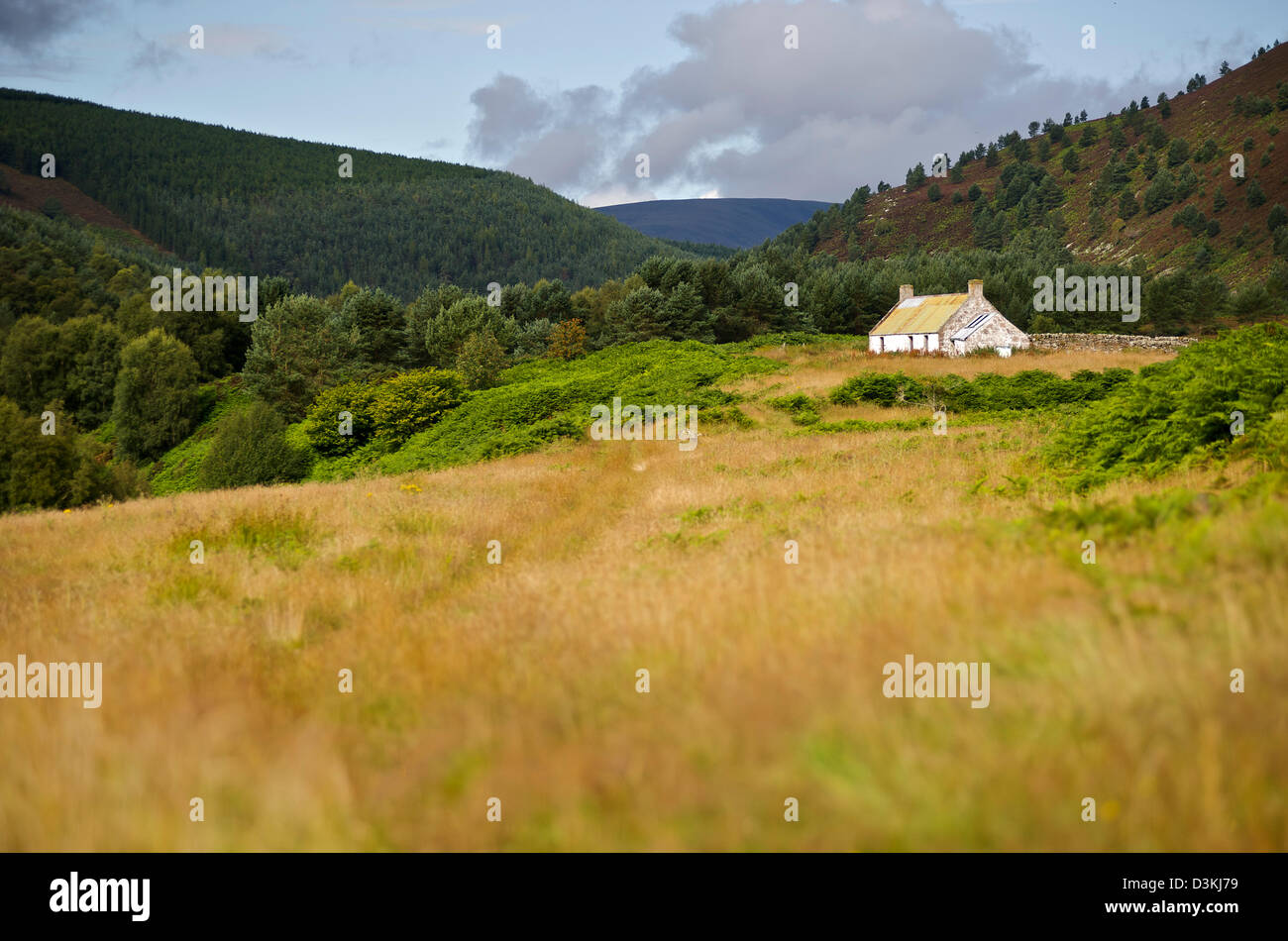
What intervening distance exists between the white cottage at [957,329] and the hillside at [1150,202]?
68354 mm

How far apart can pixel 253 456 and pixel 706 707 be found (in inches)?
1841

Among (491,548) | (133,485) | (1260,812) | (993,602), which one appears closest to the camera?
(1260,812)

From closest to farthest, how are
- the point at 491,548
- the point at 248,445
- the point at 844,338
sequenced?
the point at 491,548
the point at 248,445
the point at 844,338

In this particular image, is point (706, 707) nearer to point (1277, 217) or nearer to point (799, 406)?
point (799, 406)

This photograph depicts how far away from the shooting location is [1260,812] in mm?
2992

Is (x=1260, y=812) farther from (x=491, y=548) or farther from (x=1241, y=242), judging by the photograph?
(x=1241, y=242)

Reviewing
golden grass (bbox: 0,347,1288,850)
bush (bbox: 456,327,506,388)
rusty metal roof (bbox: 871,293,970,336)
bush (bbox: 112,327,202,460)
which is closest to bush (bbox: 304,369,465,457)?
bush (bbox: 456,327,506,388)

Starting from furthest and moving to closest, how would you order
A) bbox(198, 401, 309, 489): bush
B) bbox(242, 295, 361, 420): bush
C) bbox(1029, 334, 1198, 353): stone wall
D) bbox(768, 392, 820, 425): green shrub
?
1. bbox(242, 295, 361, 420): bush
2. bbox(1029, 334, 1198, 353): stone wall
3. bbox(198, 401, 309, 489): bush
4. bbox(768, 392, 820, 425): green shrub

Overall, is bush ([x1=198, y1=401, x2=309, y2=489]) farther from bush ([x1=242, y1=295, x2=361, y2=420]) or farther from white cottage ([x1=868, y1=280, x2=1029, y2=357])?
white cottage ([x1=868, y1=280, x2=1029, y2=357])

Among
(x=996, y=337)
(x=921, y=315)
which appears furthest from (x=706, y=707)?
(x=921, y=315)

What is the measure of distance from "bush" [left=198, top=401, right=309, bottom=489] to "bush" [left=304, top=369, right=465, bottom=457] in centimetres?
213

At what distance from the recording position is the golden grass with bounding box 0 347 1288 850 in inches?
129
